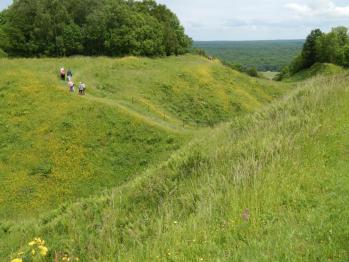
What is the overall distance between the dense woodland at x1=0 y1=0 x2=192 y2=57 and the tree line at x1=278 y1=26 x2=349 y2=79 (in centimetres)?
4843

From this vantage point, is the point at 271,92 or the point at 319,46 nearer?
the point at 271,92

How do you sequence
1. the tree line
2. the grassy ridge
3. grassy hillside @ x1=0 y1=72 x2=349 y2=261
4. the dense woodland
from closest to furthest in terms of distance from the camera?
grassy hillside @ x1=0 y1=72 x2=349 y2=261, the grassy ridge, the dense woodland, the tree line

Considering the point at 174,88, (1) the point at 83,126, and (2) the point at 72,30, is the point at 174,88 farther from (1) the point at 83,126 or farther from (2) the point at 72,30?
(2) the point at 72,30

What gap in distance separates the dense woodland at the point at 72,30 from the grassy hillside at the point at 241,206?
4573 centimetres

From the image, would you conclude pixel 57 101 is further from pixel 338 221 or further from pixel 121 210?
pixel 338 221

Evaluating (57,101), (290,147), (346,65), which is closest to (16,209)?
(57,101)

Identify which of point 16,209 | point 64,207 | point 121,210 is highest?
point 121,210

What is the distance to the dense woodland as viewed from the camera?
57.9m

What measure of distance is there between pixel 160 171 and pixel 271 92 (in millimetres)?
46010

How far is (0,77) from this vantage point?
3541 centimetres

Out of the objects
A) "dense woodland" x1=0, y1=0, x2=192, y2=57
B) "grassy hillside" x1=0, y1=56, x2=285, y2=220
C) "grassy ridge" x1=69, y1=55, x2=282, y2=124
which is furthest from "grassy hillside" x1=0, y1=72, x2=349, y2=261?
"dense woodland" x1=0, y1=0, x2=192, y2=57

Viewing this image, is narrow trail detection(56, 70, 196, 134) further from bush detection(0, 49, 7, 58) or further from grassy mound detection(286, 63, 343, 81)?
grassy mound detection(286, 63, 343, 81)

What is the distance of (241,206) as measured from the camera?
26.5ft

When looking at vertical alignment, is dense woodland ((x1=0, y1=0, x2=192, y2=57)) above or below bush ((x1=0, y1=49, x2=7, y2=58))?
above
